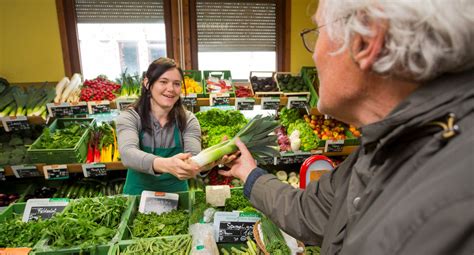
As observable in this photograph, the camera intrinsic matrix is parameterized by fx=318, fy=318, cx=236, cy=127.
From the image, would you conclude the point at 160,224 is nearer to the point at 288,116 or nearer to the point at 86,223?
the point at 86,223

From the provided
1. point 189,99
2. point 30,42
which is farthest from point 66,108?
point 189,99

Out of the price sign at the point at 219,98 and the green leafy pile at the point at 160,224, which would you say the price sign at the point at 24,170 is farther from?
the price sign at the point at 219,98

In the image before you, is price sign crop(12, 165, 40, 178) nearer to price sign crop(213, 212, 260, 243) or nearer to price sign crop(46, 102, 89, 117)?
price sign crop(46, 102, 89, 117)

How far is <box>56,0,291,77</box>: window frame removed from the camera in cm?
392

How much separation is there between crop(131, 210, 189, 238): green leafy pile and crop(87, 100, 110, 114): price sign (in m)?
1.59

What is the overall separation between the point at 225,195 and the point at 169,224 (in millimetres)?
A: 512

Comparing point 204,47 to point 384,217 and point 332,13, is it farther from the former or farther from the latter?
point 384,217

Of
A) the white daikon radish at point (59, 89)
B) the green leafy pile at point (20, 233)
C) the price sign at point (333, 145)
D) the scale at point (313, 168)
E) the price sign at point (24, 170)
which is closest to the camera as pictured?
the scale at point (313, 168)

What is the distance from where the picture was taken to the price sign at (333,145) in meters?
3.85

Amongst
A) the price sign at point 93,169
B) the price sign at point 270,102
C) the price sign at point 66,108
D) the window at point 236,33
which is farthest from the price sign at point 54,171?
the price sign at point 270,102

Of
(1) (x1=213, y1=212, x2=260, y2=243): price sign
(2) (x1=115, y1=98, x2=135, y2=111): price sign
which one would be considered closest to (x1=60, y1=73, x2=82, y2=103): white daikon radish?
(2) (x1=115, y1=98, x2=135, y2=111): price sign

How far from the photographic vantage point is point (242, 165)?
6.15 ft

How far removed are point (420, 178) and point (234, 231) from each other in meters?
1.57

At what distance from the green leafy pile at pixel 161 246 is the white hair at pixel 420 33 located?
1597 millimetres
